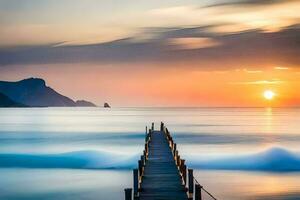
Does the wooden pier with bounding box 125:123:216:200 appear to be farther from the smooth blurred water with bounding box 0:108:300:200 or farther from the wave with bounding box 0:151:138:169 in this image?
the wave with bounding box 0:151:138:169

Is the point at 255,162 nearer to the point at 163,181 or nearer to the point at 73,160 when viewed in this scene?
the point at 73,160

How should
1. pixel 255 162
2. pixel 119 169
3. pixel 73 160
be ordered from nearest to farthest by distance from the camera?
pixel 119 169, pixel 255 162, pixel 73 160

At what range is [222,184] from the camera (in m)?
32.0

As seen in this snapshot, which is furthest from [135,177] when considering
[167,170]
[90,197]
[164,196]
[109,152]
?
[109,152]

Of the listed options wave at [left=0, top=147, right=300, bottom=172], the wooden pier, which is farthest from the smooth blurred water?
the wooden pier

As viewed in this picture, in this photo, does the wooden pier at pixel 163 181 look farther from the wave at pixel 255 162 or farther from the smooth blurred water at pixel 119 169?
the wave at pixel 255 162

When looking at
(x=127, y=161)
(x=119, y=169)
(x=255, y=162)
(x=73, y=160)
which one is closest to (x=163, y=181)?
(x=119, y=169)

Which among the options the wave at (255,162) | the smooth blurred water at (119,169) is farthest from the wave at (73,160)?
the wave at (255,162)

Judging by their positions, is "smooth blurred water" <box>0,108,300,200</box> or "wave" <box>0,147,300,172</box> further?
"wave" <box>0,147,300,172</box>

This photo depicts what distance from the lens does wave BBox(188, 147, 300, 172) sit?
1623 inches

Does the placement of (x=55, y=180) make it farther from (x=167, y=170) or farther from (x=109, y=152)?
(x=109, y=152)

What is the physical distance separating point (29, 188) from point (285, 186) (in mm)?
18061

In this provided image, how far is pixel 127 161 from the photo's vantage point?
150ft

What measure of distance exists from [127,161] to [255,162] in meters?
13.0
